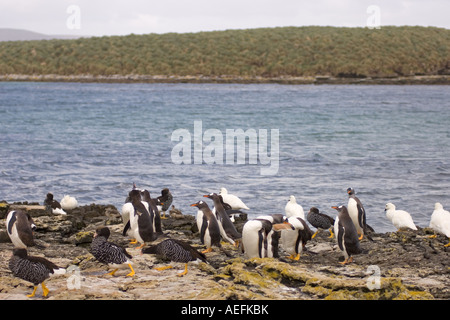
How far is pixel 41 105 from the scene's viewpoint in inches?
2208

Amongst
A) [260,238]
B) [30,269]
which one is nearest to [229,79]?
[260,238]

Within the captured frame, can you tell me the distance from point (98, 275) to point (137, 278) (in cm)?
61

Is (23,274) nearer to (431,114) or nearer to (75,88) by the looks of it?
(431,114)

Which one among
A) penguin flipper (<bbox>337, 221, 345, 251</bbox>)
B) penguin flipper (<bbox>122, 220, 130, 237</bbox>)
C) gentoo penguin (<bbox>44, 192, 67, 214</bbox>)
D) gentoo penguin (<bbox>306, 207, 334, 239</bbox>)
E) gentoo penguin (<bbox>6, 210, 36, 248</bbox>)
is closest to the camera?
penguin flipper (<bbox>337, 221, 345, 251</bbox>)

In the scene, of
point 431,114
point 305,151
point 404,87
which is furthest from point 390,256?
point 404,87

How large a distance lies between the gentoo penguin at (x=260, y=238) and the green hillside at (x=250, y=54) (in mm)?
77556

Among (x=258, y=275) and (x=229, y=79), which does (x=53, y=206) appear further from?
(x=229, y=79)

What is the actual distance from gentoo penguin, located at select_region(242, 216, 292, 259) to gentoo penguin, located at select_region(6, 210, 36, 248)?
3499 mm

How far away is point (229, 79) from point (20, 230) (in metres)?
76.1

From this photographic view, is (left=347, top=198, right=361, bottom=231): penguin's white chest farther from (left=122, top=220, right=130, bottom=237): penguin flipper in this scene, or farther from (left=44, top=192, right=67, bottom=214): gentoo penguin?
(left=44, top=192, right=67, bottom=214): gentoo penguin

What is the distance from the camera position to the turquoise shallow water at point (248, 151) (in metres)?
18.7

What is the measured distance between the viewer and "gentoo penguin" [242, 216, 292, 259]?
984 centimetres

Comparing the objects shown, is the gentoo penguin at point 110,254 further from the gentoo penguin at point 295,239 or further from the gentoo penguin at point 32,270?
the gentoo penguin at point 295,239

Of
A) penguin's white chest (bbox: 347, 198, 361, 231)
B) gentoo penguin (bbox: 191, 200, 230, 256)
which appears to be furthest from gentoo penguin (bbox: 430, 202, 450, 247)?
gentoo penguin (bbox: 191, 200, 230, 256)
